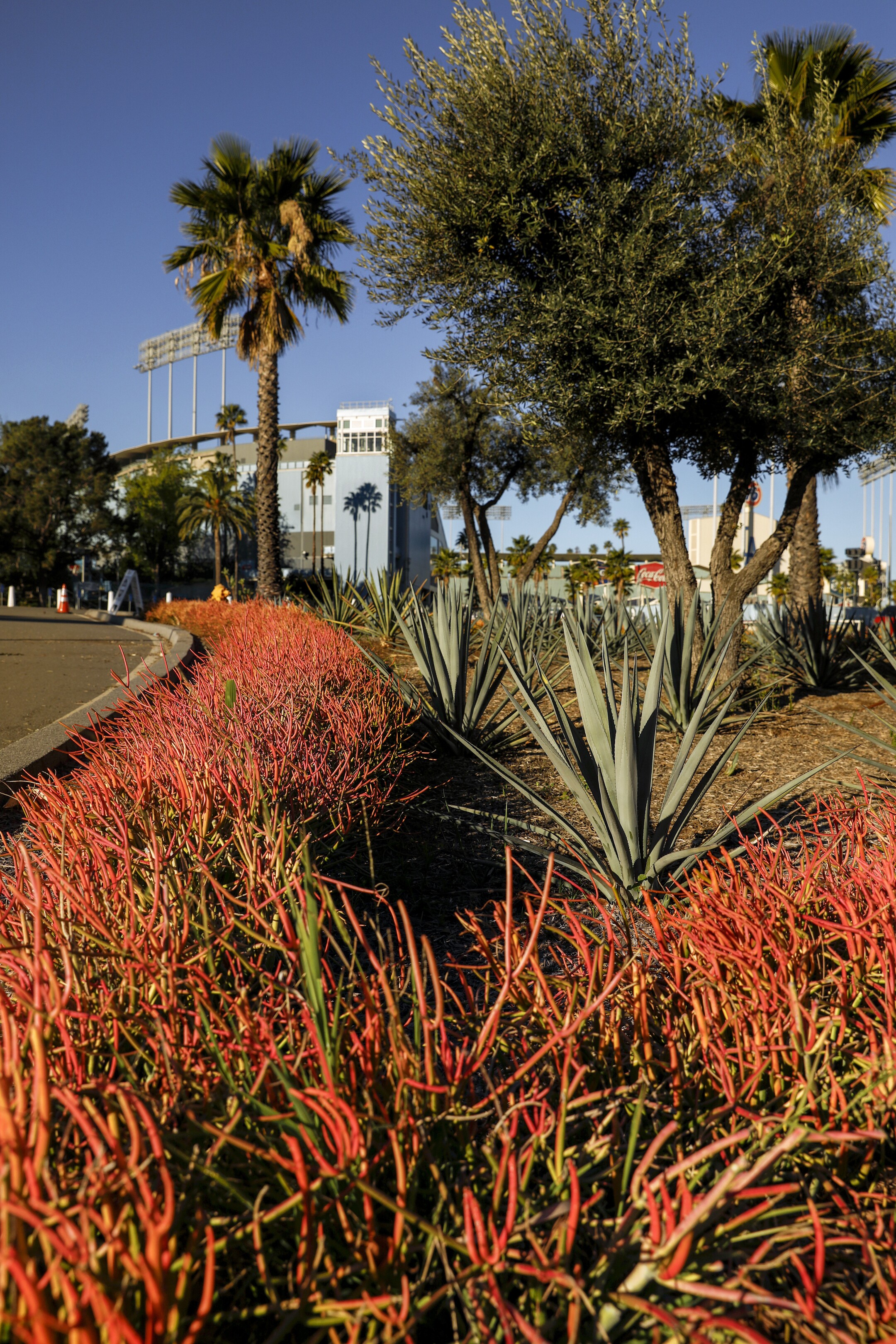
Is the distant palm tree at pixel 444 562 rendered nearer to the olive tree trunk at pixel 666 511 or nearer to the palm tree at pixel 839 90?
the palm tree at pixel 839 90

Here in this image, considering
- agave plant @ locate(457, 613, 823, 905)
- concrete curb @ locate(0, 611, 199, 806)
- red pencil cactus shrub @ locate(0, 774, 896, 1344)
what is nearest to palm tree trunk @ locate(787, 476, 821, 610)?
concrete curb @ locate(0, 611, 199, 806)

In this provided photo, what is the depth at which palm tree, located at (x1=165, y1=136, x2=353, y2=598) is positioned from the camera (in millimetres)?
18109

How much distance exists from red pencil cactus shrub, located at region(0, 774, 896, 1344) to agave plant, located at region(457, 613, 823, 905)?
107cm

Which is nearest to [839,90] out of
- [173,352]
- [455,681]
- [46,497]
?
[455,681]

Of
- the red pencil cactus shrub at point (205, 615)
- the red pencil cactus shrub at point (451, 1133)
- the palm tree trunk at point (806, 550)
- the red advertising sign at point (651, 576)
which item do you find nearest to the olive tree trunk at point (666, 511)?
the red pencil cactus shrub at point (205, 615)

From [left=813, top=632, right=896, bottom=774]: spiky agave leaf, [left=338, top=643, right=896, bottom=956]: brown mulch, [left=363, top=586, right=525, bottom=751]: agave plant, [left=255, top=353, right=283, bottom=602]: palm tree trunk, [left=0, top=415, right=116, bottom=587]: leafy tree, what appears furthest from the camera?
[left=0, top=415, right=116, bottom=587]: leafy tree

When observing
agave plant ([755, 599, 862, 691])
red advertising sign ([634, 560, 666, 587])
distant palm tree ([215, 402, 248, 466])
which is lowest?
agave plant ([755, 599, 862, 691])

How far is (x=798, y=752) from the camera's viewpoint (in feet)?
19.4

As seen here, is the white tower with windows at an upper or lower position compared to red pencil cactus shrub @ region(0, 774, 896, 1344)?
upper

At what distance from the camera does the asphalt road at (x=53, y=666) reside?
6.66 m

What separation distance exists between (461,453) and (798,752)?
1425 centimetres

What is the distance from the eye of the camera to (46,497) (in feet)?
150

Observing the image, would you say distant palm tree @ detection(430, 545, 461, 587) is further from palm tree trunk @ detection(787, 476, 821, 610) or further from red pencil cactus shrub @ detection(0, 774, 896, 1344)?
red pencil cactus shrub @ detection(0, 774, 896, 1344)

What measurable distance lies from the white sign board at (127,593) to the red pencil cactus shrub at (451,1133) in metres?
23.8
